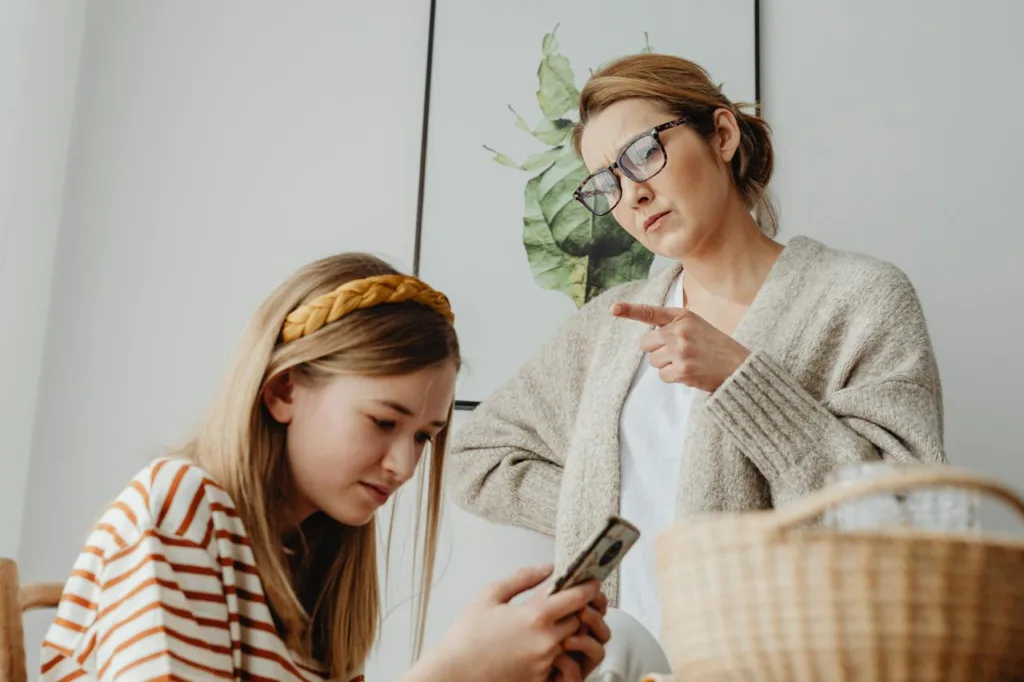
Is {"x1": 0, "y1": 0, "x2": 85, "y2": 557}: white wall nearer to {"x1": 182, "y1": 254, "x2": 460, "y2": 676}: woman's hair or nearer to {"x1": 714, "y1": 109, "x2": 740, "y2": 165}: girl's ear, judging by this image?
{"x1": 182, "y1": 254, "x2": 460, "y2": 676}: woman's hair

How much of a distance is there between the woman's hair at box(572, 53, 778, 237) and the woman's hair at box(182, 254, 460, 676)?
50cm

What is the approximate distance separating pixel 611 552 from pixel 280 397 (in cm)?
39

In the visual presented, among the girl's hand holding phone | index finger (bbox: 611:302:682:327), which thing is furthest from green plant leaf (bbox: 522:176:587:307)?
the girl's hand holding phone

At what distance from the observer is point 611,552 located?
33.7 inches

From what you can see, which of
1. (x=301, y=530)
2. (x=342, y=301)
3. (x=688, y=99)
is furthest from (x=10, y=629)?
(x=688, y=99)

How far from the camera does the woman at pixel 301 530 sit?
854 millimetres

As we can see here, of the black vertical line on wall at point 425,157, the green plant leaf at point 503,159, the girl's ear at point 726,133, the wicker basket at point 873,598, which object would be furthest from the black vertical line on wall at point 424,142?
the wicker basket at point 873,598

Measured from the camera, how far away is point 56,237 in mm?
1812

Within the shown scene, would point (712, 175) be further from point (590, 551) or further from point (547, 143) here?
point (590, 551)

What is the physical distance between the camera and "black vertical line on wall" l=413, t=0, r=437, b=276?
181 cm

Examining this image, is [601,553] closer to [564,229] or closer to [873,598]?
[873,598]

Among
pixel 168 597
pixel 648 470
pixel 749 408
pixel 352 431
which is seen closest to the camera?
pixel 168 597

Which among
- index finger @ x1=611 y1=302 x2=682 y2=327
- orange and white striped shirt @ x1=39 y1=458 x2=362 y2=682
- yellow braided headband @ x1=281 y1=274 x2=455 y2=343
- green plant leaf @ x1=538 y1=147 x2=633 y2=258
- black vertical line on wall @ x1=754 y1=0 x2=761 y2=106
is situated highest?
black vertical line on wall @ x1=754 y1=0 x2=761 y2=106

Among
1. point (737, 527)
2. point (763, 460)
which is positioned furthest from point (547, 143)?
point (737, 527)
